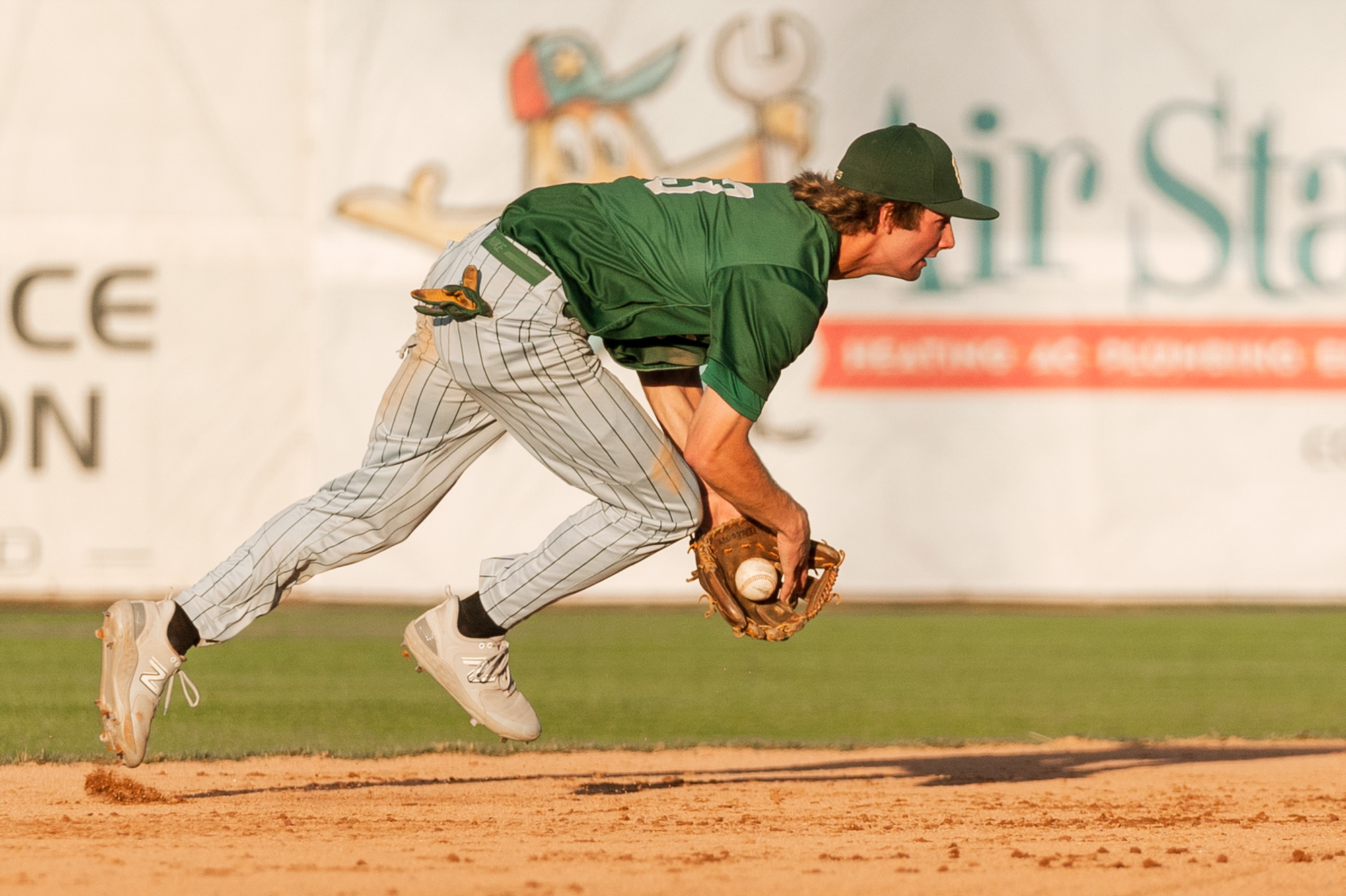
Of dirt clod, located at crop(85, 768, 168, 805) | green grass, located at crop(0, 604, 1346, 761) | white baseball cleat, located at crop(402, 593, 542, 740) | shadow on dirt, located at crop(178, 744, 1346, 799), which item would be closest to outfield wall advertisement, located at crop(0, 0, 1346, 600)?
green grass, located at crop(0, 604, 1346, 761)

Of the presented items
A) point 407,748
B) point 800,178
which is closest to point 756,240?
point 800,178

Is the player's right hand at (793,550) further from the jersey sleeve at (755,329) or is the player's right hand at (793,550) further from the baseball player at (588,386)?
the jersey sleeve at (755,329)

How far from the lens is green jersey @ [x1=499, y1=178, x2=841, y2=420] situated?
129 inches

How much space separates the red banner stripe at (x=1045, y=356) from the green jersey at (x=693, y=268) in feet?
20.9

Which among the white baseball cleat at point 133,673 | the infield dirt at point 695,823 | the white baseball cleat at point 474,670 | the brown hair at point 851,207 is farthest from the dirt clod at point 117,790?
the brown hair at point 851,207

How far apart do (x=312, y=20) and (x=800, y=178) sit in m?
7.25

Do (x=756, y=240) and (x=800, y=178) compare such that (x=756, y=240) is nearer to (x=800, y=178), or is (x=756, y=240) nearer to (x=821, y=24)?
(x=800, y=178)

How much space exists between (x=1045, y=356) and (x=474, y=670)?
6.81 meters

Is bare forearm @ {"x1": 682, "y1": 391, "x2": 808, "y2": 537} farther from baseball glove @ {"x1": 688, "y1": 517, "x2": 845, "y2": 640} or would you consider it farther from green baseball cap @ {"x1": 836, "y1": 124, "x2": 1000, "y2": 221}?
green baseball cap @ {"x1": 836, "y1": 124, "x2": 1000, "y2": 221}

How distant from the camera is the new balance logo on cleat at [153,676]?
149 inches

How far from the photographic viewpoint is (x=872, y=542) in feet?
32.9

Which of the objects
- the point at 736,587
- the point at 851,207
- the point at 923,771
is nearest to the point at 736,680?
the point at 923,771

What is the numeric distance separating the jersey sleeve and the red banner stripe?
684 centimetres

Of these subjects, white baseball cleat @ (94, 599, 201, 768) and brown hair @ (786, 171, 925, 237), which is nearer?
brown hair @ (786, 171, 925, 237)
